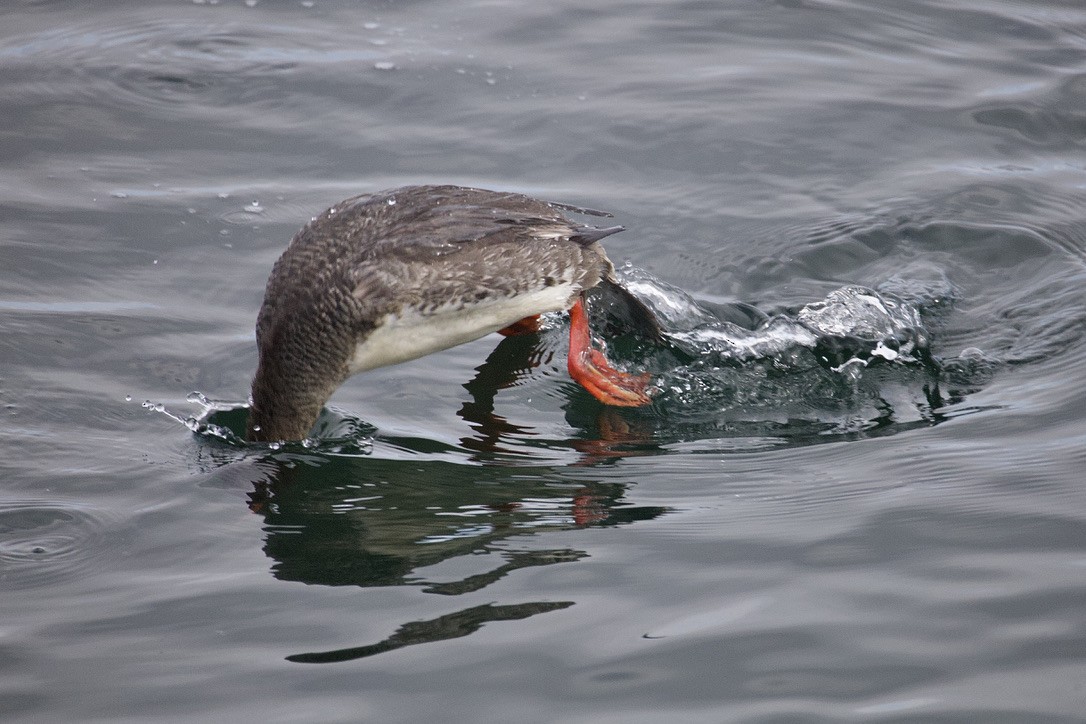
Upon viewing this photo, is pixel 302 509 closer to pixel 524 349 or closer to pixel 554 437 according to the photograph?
pixel 554 437

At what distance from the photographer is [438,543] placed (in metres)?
4.73

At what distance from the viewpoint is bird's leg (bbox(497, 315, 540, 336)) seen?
6902 mm

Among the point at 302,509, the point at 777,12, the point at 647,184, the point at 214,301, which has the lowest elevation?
the point at 302,509

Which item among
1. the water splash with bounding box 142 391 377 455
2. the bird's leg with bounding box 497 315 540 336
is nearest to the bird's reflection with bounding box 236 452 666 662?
the water splash with bounding box 142 391 377 455

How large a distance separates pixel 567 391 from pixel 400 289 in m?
1.13

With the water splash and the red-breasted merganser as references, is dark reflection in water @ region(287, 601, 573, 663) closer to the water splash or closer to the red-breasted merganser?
the water splash

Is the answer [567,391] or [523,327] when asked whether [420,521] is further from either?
[523,327]

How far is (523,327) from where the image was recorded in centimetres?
694

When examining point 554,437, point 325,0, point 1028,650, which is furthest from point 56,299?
point 1028,650

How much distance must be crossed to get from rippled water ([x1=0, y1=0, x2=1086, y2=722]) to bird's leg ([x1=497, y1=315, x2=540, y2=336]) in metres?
0.08

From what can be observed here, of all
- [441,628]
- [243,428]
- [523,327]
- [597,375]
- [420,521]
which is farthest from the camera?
[523,327]

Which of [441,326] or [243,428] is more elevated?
[441,326]

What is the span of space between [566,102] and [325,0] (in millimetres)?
2706

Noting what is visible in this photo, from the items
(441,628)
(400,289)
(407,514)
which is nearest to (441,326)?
(400,289)
